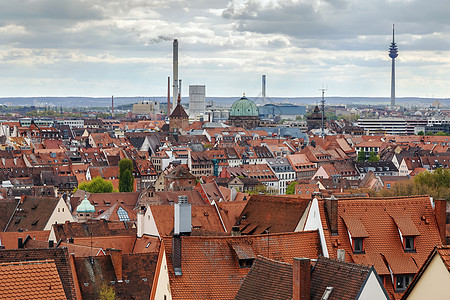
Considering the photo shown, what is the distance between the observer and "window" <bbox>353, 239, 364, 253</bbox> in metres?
41.6

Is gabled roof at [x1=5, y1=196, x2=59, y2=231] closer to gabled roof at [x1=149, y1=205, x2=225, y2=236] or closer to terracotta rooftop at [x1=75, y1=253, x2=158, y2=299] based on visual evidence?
gabled roof at [x1=149, y1=205, x2=225, y2=236]

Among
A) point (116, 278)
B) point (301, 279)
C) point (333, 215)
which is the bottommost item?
point (116, 278)

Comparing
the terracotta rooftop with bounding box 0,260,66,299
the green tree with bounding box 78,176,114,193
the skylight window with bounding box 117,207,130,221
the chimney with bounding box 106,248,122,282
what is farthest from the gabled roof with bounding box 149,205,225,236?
the green tree with bounding box 78,176,114,193

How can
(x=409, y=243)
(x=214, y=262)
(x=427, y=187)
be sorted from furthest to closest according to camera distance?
1. (x=427, y=187)
2. (x=409, y=243)
3. (x=214, y=262)

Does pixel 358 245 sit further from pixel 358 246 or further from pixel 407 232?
pixel 407 232

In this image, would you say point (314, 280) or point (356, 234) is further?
point (356, 234)

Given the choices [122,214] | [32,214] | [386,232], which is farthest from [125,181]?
[386,232]

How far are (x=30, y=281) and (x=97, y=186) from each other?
11689 cm

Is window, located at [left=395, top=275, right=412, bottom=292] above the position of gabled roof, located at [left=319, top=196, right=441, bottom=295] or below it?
below

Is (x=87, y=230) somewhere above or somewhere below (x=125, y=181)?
above

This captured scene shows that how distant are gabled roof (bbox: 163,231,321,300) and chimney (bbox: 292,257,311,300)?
8241 millimetres

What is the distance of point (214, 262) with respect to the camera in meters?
37.7

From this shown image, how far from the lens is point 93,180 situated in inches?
5571

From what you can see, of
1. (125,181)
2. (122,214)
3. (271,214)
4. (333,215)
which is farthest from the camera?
(125,181)
